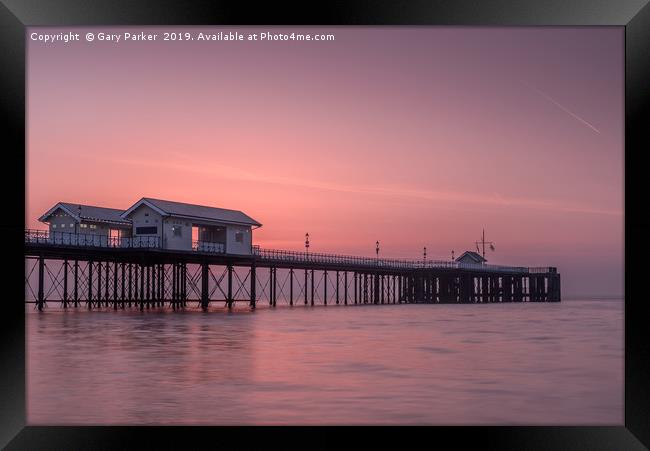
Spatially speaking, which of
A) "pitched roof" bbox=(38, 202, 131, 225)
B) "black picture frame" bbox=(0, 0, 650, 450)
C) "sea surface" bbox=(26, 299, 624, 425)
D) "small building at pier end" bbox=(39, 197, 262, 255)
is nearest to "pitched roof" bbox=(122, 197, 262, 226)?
"small building at pier end" bbox=(39, 197, 262, 255)

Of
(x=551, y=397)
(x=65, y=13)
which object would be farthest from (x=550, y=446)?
(x=65, y=13)

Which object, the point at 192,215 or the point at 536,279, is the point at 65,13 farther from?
the point at 536,279

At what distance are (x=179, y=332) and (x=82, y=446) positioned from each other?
604 inches

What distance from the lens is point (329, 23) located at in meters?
8.62

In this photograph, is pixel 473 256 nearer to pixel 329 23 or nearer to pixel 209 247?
pixel 209 247

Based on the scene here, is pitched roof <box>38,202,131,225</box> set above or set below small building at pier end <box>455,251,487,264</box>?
above

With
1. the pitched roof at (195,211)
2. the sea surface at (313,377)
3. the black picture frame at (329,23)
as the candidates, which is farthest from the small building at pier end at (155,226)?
the black picture frame at (329,23)

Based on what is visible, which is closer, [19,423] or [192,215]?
[19,423]

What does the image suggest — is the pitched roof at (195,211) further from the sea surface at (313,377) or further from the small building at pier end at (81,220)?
the sea surface at (313,377)

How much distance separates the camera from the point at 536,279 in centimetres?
7338

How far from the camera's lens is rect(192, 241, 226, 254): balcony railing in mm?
37562

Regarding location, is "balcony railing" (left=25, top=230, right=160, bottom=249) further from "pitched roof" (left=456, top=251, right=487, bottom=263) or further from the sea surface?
"pitched roof" (left=456, top=251, right=487, bottom=263)

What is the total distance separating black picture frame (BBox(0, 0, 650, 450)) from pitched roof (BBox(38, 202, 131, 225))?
31249mm

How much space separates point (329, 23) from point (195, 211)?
29.7m
